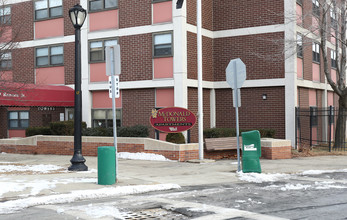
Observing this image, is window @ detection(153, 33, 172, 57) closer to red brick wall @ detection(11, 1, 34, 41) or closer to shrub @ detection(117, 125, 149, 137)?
shrub @ detection(117, 125, 149, 137)

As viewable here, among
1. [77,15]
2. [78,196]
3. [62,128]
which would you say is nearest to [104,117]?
[62,128]

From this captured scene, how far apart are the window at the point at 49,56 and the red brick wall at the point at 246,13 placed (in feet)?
28.4

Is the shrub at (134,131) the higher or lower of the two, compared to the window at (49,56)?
lower

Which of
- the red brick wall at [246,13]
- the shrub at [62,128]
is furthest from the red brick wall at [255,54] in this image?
the shrub at [62,128]

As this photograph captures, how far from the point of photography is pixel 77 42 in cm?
1255

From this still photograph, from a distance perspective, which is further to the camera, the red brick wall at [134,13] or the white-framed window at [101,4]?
the white-framed window at [101,4]

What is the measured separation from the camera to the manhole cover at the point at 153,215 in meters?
6.98

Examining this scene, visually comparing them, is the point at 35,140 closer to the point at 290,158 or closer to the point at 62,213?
the point at 290,158

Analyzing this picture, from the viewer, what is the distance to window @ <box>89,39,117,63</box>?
72.9ft

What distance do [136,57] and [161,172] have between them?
32.6 feet

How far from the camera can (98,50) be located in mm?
22453

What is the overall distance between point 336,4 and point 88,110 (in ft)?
43.2

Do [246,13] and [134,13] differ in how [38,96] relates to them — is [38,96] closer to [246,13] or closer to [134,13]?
[134,13]

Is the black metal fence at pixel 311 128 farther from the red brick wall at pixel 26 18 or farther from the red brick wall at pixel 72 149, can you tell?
the red brick wall at pixel 26 18
